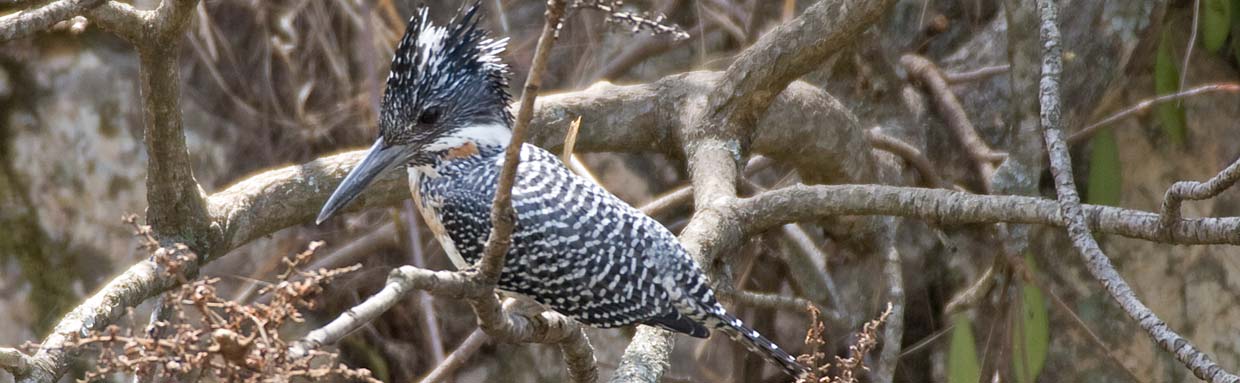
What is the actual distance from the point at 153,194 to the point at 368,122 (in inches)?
62.5

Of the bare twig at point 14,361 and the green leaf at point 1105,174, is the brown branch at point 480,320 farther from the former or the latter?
the green leaf at point 1105,174

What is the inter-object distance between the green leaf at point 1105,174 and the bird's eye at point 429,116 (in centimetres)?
142

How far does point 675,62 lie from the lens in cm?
388

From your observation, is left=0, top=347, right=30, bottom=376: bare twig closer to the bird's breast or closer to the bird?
the bird

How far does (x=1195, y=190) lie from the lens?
5.31 feet

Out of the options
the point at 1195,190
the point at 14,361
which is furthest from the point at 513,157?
the point at 1195,190

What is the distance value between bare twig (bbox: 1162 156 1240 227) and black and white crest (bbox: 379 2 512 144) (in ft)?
3.71

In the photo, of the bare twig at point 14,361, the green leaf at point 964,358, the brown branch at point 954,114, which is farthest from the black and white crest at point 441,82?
the brown branch at point 954,114

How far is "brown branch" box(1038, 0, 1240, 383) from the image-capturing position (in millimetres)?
1562

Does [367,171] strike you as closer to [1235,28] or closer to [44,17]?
[44,17]

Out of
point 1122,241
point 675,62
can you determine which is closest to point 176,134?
point 675,62

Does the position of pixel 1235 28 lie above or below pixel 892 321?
above

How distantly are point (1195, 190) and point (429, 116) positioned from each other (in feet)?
3.98

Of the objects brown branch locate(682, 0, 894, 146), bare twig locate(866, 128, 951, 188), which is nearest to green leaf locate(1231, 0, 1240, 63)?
bare twig locate(866, 128, 951, 188)
